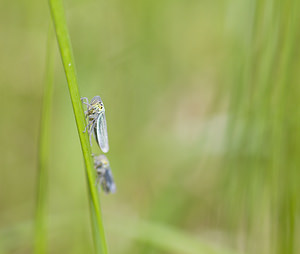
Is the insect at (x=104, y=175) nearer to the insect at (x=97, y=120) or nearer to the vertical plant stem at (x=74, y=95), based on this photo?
the insect at (x=97, y=120)

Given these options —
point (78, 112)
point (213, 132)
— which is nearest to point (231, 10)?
point (213, 132)

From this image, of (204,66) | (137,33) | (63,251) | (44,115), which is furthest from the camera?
(204,66)

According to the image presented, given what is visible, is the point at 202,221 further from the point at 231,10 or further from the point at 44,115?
the point at 44,115

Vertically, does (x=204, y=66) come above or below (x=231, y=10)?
below

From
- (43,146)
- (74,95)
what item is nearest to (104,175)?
(43,146)

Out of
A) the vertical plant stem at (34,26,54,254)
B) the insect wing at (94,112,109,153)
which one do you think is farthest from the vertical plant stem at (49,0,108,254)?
the insect wing at (94,112,109,153)

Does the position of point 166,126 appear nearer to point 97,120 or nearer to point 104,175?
point 104,175
